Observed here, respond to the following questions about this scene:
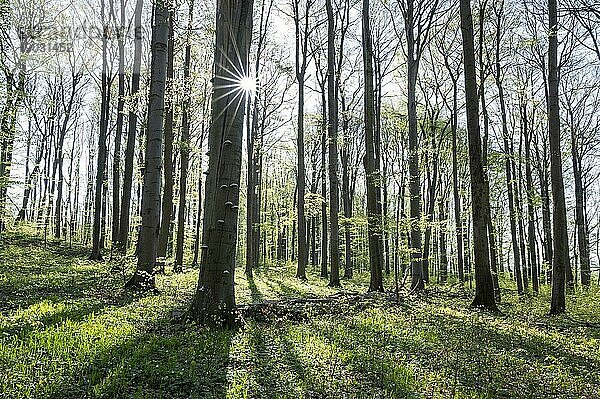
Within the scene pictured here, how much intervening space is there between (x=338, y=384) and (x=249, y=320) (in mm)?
3084

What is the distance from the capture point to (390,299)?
11625 mm

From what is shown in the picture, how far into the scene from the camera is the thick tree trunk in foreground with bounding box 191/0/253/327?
615cm

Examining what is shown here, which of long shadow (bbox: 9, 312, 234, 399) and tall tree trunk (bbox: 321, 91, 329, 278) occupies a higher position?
tall tree trunk (bbox: 321, 91, 329, 278)

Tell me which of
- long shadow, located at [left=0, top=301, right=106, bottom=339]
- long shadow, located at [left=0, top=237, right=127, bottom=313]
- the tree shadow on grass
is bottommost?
the tree shadow on grass

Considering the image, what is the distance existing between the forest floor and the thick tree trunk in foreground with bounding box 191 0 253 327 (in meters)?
0.46

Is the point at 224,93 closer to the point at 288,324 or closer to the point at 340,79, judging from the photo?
the point at 288,324

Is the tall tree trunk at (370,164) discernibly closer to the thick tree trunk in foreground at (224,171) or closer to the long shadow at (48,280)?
the thick tree trunk in foreground at (224,171)

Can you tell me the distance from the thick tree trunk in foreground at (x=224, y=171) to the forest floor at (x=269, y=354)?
46 centimetres

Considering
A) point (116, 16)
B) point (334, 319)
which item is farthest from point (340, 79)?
point (334, 319)

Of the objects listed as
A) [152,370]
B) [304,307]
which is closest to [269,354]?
[152,370]

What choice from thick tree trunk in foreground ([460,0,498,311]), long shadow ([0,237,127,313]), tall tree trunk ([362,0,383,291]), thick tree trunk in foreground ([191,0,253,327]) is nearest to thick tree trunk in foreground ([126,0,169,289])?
long shadow ([0,237,127,313])

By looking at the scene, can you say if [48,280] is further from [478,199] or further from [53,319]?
[478,199]

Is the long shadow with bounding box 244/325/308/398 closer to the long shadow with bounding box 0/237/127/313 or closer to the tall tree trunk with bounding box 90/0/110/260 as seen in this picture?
the long shadow with bounding box 0/237/127/313

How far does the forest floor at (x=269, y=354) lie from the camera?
3.81m
